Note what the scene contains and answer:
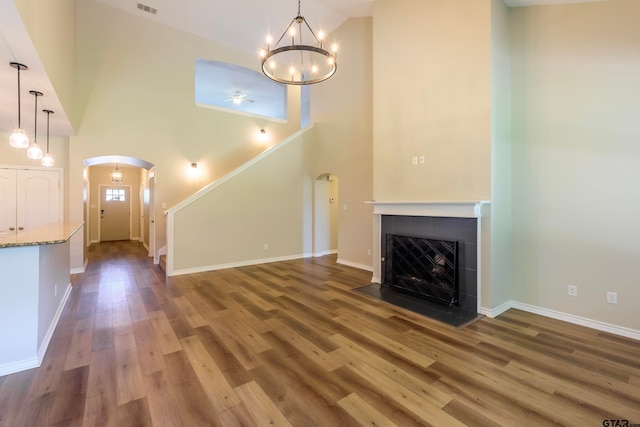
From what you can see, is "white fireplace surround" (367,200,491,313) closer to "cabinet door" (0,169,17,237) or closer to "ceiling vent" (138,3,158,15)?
"ceiling vent" (138,3,158,15)

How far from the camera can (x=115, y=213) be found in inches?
421

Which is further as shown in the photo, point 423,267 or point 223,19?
point 223,19

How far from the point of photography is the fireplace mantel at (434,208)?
342 centimetres

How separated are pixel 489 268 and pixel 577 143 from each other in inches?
66.9

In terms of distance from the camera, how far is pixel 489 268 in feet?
11.2

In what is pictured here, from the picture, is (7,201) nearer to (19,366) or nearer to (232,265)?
(232,265)

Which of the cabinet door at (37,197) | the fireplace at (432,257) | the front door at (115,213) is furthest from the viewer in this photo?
the front door at (115,213)

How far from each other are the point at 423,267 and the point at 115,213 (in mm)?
11415

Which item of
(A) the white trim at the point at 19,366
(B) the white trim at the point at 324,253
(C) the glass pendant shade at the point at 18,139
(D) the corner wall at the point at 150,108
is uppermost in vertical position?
(D) the corner wall at the point at 150,108

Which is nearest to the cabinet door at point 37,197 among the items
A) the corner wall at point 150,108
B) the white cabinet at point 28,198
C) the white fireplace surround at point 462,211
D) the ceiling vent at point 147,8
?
the white cabinet at point 28,198

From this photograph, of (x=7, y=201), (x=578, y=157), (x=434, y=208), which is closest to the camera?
(x=578, y=157)

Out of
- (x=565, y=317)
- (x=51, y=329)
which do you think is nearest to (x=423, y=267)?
(x=565, y=317)

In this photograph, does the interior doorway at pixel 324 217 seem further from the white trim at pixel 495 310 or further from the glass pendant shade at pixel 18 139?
the glass pendant shade at pixel 18 139

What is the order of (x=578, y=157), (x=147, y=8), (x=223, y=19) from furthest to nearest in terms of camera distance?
(x=223, y=19), (x=147, y=8), (x=578, y=157)
